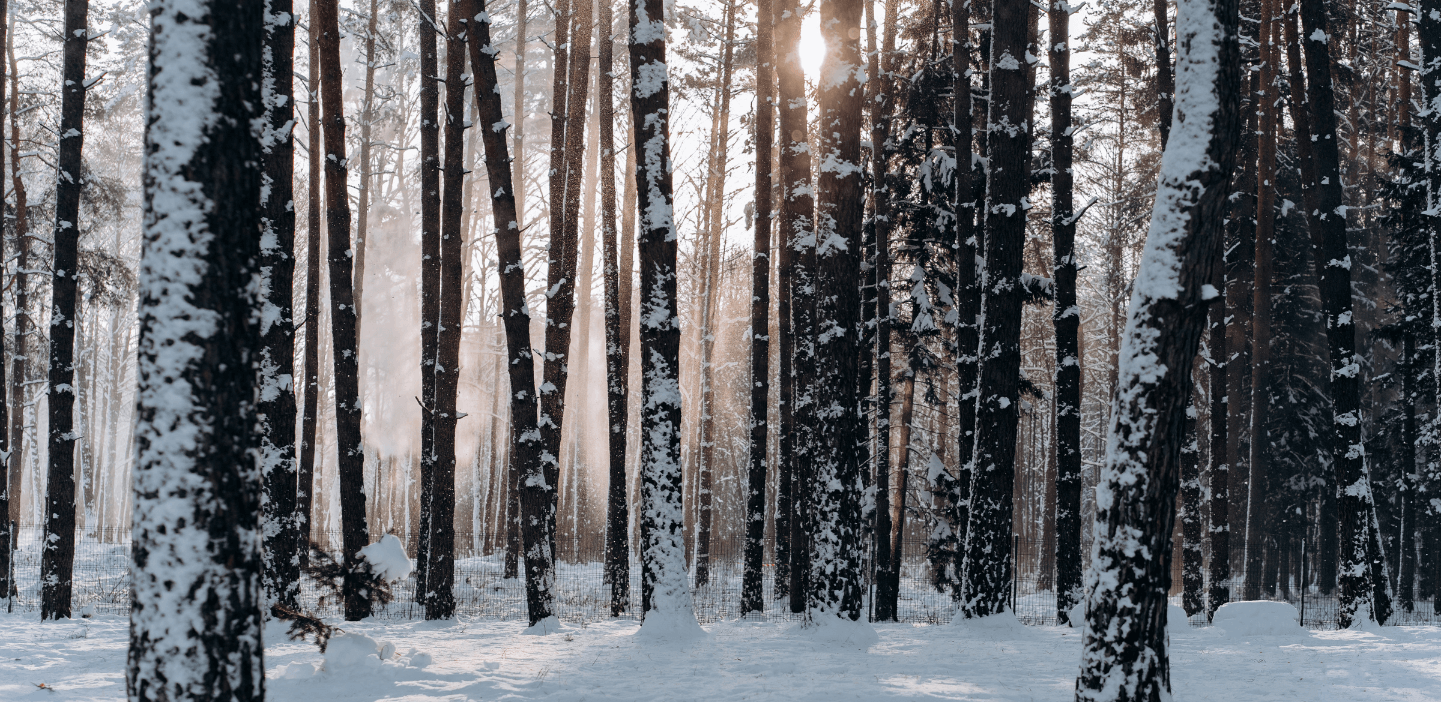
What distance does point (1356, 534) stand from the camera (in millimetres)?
12812

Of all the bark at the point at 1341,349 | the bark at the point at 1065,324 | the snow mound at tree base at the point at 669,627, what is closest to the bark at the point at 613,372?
the snow mound at tree base at the point at 669,627

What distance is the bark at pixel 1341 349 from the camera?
12.8 m

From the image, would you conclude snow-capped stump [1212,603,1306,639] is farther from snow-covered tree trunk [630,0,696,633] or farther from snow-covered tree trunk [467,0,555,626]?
snow-covered tree trunk [467,0,555,626]

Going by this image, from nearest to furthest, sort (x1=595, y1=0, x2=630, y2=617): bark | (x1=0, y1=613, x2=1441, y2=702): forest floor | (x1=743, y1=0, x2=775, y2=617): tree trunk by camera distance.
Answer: (x1=0, y1=613, x2=1441, y2=702): forest floor → (x1=743, y1=0, x2=775, y2=617): tree trunk → (x1=595, y1=0, x2=630, y2=617): bark

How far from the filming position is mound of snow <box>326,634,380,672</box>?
24.1 ft

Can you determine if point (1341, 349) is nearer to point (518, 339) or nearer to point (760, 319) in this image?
Result: point (760, 319)

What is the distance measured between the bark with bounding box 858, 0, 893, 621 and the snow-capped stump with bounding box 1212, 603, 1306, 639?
190 inches

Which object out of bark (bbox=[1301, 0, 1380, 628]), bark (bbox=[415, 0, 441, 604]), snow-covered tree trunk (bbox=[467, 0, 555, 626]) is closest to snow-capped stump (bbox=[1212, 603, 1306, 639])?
bark (bbox=[1301, 0, 1380, 628])

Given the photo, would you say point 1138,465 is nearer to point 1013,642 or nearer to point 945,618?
point 1013,642

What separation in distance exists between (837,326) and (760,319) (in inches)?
196

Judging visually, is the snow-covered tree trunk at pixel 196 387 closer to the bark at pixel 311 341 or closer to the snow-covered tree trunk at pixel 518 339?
the snow-covered tree trunk at pixel 518 339

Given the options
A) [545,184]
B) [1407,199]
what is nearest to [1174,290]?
[1407,199]

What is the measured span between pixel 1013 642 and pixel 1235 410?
45.7 feet

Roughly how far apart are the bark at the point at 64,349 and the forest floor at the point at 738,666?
0.84 m
